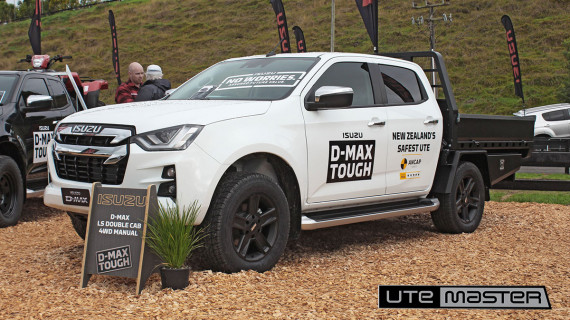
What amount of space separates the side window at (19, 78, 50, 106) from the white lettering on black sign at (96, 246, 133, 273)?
453cm

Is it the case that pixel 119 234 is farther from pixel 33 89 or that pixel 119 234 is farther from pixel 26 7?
pixel 26 7

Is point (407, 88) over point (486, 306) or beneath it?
over

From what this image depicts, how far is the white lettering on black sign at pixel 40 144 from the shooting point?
902cm

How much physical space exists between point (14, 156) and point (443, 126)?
17.1 ft

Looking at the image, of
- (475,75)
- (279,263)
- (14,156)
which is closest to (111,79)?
(475,75)

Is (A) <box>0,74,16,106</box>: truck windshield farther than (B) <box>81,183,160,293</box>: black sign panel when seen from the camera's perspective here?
Yes

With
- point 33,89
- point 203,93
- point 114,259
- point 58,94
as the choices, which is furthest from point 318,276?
point 58,94

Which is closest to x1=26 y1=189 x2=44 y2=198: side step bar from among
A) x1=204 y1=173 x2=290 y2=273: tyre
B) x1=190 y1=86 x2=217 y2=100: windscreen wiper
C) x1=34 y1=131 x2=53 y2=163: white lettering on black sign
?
x1=34 y1=131 x2=53 y2=163: white lettering on black sign

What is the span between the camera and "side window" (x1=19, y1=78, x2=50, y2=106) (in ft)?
29.9

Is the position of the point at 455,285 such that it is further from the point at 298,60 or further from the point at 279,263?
the point at 298,60

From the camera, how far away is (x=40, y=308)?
4.55 m

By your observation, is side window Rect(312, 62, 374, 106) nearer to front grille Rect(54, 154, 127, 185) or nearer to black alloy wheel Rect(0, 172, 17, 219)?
front grille Rect(54, 154, 127, 185)

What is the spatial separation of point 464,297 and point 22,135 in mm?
5978

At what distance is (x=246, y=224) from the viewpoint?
5.51 meters
